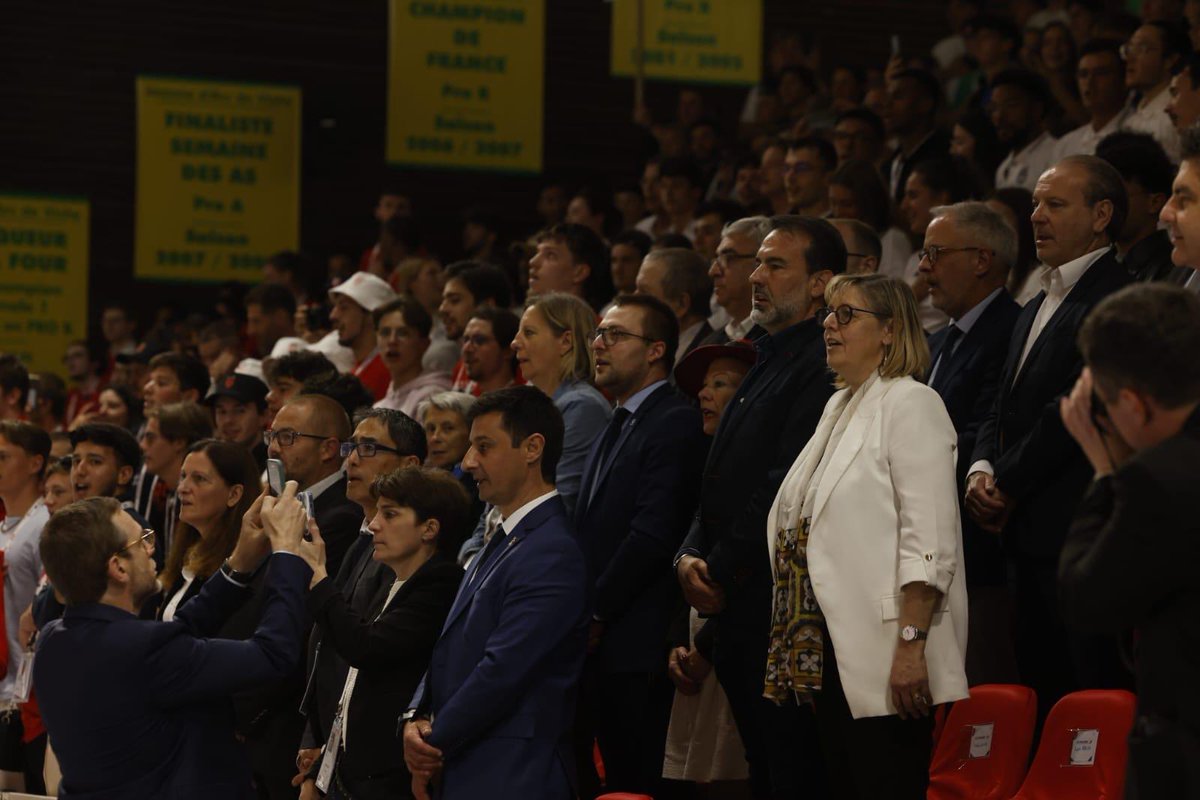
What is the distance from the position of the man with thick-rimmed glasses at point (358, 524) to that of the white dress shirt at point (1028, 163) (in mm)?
3443

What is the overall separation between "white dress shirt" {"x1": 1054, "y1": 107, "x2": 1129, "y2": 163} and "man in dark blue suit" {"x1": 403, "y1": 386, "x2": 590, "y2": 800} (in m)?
3.72

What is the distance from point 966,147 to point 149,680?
16.2 ft

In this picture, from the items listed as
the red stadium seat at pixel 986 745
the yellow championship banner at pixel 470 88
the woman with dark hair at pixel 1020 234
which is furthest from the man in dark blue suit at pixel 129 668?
the yellow championship banner at pixel 470 88

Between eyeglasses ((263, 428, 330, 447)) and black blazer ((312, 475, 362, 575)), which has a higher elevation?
eyeglasses ((263, 428, 330, 447))

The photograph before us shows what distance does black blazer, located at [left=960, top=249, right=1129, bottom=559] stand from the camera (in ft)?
13.0

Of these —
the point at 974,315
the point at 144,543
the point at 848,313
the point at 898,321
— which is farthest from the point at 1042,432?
the point at 144,543

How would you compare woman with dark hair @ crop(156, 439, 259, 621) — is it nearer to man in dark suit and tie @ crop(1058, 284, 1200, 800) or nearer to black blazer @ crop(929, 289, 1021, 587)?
black blazer @ crop(929, 289, 1021, 587)

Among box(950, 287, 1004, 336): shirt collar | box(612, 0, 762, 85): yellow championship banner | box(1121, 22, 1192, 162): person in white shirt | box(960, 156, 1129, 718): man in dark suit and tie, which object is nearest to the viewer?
box(960, 156, 1129, 718): man in dark suit and tie

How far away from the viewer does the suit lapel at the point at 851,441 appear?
376 centimetres

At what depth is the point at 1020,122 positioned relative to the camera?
Result: 7.59 metres

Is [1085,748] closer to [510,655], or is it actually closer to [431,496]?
[510,655]

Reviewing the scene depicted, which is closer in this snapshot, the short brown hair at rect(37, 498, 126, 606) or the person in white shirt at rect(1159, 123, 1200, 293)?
the person in white shirt at rect(1159, 123, 1200, 293)

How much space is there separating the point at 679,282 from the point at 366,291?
2.19 m

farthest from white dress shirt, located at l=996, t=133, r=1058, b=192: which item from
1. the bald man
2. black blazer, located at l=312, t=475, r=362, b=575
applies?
black blazer, located at l=312, t=475, r=362, b=575
